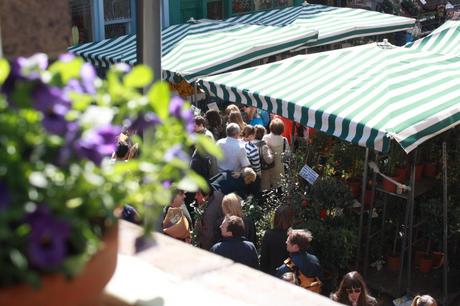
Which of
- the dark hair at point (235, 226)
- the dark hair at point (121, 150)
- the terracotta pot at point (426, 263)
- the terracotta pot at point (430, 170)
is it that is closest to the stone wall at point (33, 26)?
the dark hair at point (235, 226)

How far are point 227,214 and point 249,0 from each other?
10.5 metres

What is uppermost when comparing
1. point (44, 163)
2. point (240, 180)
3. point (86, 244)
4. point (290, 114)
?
point (44, 163)

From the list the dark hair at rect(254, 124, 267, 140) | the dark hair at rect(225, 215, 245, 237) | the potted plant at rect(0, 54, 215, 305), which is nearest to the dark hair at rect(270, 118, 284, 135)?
the dark hair at rect(254, 124, 267, 140)

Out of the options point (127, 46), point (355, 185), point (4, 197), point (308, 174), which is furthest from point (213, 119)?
point (4, 197)

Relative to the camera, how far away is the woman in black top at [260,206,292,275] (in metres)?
5.52

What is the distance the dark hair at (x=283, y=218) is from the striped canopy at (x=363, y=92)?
32.1 inches

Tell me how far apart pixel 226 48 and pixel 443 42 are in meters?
2.90

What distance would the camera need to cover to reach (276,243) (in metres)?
5.52

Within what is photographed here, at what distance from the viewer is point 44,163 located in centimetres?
127

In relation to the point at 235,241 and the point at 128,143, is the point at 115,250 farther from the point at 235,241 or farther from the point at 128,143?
the point at 128,143

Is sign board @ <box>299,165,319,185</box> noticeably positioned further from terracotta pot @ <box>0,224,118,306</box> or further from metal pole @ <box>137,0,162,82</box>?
terracotta pot @ <box>0,224,118,306</box>

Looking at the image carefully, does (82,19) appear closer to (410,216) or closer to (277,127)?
(277,127)

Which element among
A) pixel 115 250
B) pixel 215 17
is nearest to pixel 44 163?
pixel 115 250

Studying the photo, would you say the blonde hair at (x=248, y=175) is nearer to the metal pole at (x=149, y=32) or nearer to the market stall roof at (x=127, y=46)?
the market stall roof at (x=127, y=46)
